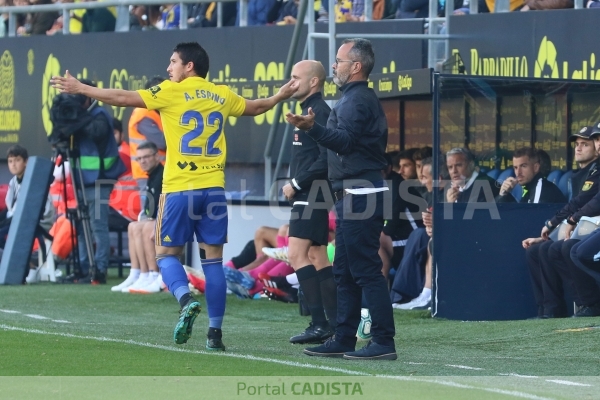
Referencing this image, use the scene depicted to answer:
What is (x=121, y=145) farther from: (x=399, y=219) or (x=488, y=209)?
(x=488, y=209)

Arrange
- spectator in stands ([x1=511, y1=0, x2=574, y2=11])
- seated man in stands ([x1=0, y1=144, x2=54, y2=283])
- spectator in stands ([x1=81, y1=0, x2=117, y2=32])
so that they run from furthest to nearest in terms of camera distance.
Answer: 1. spectator in stands ([x1=81, y1=0, x2=117, y2=32])
2. seated man in stands ([x1=0, y1=144, x2=54, y2=283])
3. spectator in stands ([x1=511, y1=0, x2=574, y2=11])

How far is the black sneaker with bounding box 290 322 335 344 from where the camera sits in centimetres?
899

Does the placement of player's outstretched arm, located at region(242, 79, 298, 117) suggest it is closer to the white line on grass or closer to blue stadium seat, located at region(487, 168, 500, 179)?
the white line on grass

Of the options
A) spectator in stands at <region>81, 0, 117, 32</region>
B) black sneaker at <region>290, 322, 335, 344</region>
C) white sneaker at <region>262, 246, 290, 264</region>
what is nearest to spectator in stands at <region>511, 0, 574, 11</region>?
white sneaker at <region>262, 246, 290, 264</region>

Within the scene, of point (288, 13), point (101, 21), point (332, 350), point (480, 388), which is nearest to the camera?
point (480, 388)

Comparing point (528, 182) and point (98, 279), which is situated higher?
point (528, 182)

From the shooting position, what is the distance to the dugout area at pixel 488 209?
432 inches

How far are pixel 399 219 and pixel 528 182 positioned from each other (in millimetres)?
1674

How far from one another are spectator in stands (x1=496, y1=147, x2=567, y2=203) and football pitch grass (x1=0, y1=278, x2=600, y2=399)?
1304 millimetres

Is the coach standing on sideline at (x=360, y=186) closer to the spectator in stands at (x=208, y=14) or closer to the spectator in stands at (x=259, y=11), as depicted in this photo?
the spectator in stands at (x=259, y=11)

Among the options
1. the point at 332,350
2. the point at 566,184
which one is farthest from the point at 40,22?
the point at 332,350

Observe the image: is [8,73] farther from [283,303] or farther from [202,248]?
[202,248]

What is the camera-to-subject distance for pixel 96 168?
49.1 feet

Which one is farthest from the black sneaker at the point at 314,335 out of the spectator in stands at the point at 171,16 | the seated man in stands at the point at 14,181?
the spectator in stands at the point at 171,16
